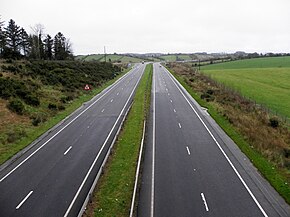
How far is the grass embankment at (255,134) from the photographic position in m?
18.9

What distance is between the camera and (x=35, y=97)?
125ft

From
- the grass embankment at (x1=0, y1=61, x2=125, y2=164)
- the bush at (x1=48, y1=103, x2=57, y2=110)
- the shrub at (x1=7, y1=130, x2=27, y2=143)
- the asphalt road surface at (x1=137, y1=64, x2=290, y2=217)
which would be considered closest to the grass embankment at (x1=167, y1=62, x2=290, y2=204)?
the asphalt road surface at (x1=137, y1=64, x2=290, y2=217)

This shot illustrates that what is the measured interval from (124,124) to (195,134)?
290 inches

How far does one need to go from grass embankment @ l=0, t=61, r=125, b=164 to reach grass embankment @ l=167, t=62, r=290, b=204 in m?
17.7

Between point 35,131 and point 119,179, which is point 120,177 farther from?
point 35,131

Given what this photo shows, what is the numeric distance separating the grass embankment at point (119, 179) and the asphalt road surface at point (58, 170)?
78 cm

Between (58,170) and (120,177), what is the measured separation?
4.52m

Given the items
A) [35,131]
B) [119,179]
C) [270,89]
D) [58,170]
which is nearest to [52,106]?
[35,131]

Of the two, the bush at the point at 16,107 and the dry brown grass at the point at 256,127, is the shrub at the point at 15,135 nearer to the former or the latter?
the bush at the point at 16,107

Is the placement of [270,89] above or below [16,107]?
below

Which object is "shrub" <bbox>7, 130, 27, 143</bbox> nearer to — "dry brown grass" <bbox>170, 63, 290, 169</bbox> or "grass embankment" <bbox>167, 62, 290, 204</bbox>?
"grass embankment" <bbox>167, 62, 290, 204</bbox>

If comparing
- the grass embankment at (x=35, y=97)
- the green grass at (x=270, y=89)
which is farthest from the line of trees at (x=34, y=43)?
the green grass at (x=270, y=89)

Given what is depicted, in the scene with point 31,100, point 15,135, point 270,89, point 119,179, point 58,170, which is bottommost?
point 58,170

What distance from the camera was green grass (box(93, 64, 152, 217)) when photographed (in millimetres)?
14492
